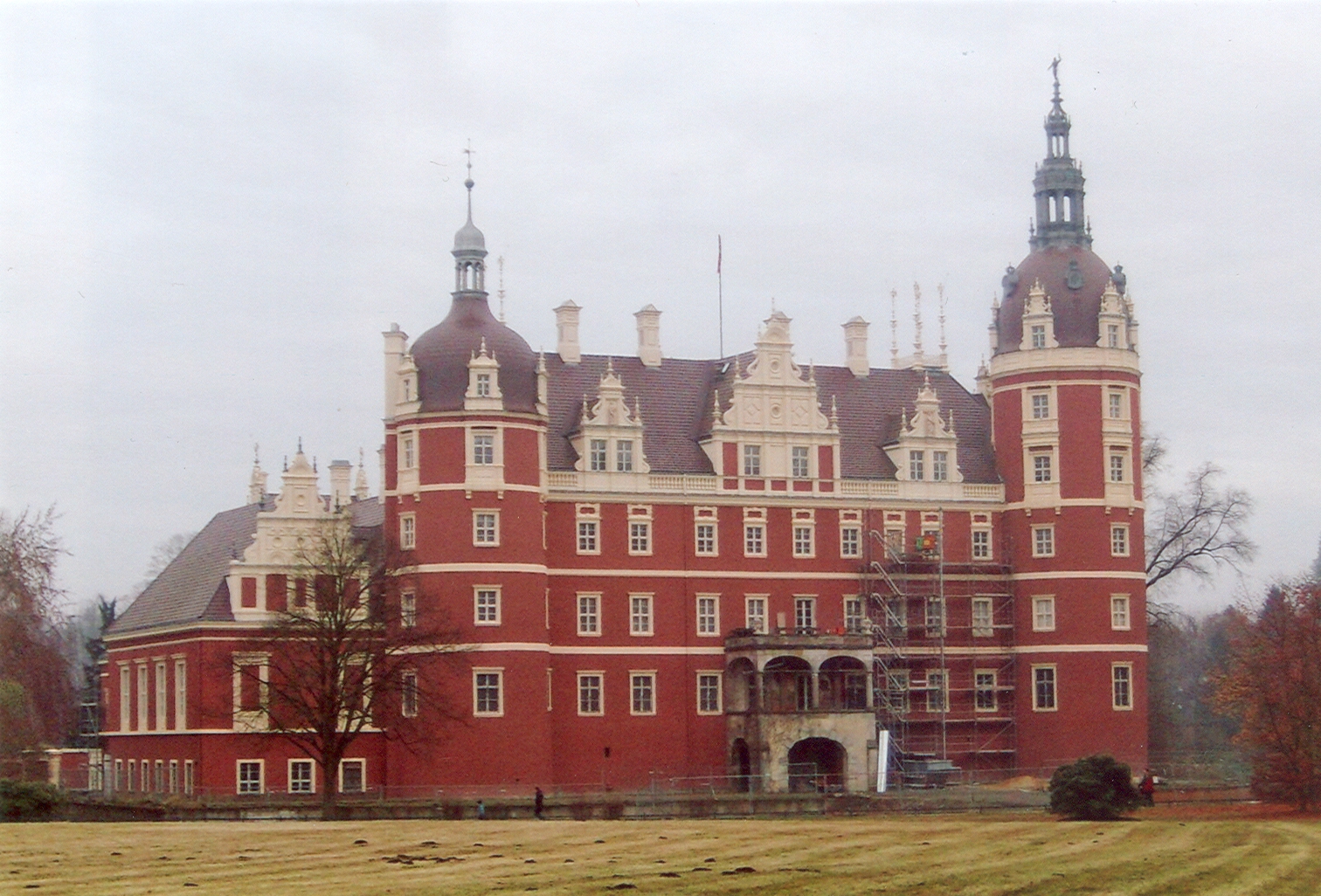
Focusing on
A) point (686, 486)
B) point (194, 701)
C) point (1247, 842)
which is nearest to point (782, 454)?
point (686, 486)

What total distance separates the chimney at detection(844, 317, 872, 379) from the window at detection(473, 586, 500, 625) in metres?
18.5

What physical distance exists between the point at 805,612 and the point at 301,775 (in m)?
17.9

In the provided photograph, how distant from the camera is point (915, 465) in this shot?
81.9 m

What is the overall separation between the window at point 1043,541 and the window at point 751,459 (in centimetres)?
1018

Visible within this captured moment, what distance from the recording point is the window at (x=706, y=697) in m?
78.1

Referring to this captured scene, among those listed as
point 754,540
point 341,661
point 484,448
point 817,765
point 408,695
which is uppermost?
point 484,448

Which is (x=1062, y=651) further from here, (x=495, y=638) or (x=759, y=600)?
(x=495, y=638)

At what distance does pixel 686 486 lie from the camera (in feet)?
258

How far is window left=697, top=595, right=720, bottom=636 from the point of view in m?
78.4

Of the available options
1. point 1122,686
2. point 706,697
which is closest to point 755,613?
point 706,697

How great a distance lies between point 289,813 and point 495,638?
10.2 m

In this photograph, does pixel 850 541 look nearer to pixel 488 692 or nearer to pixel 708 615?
pixel 708 615

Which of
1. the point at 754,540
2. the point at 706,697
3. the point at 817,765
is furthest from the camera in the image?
the point at 754,540

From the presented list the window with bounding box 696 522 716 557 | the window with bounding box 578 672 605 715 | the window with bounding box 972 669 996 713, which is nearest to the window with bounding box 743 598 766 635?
the window with bounding box 696 522 716 557
